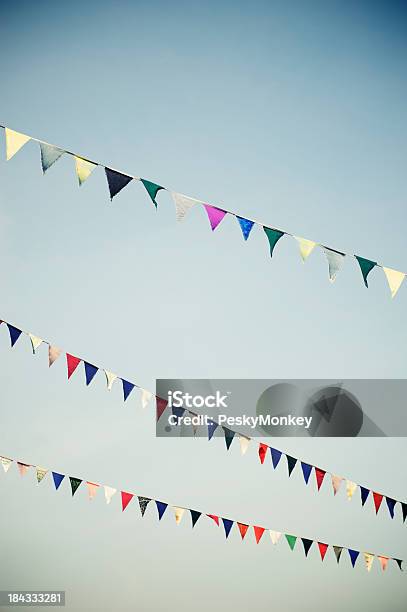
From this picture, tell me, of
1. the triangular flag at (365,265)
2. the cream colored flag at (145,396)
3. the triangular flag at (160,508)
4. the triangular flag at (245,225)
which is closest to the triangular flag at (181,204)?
the triangular flag at (245,225)

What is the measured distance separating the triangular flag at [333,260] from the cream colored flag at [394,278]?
380mm

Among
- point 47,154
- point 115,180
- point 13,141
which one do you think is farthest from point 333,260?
point 13,141

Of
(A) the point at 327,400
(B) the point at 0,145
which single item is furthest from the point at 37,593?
(B) the point at 0,145

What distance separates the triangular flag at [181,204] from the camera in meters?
4.18

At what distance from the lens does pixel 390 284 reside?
4414 millimetres

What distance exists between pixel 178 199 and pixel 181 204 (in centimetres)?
4

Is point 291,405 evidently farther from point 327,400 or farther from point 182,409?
point 182,409

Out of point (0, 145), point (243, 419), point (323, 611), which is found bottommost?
point (323, 611)

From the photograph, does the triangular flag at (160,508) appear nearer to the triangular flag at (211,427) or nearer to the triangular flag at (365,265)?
the triangular flag at (211,427)

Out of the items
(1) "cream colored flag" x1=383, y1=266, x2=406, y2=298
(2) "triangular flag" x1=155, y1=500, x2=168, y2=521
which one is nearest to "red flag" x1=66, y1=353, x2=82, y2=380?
(2) "triangular flag" x1=155, y1=500, x2=168, y2=521

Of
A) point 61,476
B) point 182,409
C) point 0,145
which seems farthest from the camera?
point 0,145

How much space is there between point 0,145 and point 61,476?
393 cm

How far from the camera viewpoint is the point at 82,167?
4.03m

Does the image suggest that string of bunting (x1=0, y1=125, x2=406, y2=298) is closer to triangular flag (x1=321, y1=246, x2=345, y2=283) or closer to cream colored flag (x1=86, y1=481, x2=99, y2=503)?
triangular flag (x1=321, y1=246, x2=345, y2=283)
